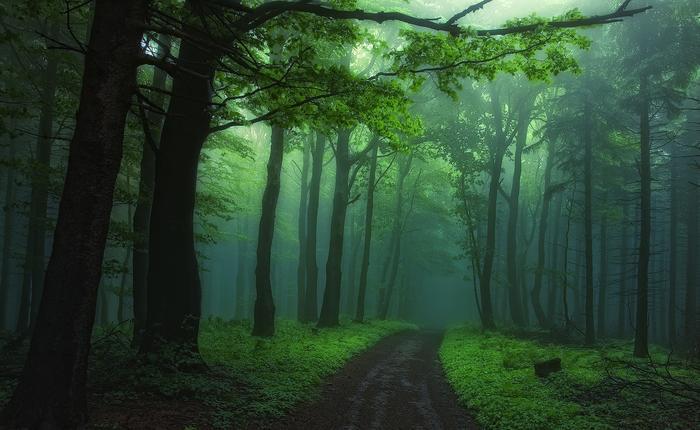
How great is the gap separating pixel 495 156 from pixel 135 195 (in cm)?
2108

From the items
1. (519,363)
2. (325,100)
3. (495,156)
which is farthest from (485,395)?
(495,156)

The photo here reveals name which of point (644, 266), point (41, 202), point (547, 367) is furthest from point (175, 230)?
point (644, 266)

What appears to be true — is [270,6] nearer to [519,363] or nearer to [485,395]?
[485,395]

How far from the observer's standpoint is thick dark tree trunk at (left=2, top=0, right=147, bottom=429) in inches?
212

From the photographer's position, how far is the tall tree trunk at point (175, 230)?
859 cm

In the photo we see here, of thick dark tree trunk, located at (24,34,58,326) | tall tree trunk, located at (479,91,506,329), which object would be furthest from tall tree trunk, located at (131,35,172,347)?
tall tree trunk, located at (479,91,506,329)

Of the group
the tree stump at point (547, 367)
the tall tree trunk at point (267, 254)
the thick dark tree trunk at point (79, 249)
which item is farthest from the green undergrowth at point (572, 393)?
the thick dark tree trunk at point (79, 249)

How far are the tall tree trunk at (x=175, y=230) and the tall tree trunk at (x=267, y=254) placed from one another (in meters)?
6.86

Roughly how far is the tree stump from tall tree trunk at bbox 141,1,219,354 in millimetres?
8677

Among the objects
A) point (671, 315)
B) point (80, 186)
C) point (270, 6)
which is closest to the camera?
point (80, 186)

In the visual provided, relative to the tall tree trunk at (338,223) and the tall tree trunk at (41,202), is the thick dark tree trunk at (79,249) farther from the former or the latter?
the tall tree trunk at (338,223)

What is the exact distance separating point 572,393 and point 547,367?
204 cm

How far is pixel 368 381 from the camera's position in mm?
11266

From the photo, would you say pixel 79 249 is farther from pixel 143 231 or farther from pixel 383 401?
pixel 143 231
